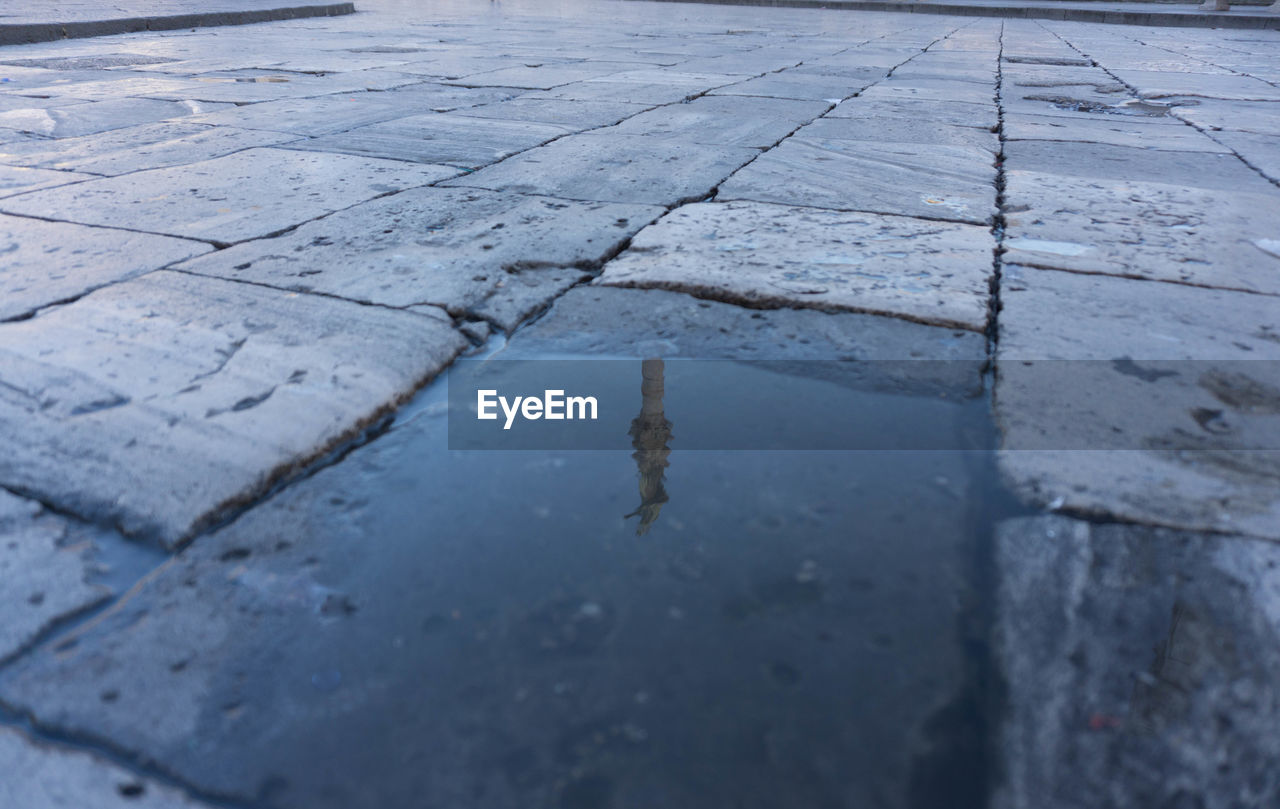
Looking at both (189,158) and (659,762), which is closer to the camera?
(659,762)

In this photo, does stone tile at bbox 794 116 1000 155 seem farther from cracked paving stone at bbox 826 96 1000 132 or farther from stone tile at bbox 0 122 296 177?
stone tile at bbox 0 122 296 177

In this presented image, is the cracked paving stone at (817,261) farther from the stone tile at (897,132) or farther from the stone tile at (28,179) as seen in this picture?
the stone tile at (28,179)

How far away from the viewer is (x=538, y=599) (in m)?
1.05

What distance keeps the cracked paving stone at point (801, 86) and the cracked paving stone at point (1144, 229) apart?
2035 mm

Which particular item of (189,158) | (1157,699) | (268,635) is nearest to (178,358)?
(268,635)

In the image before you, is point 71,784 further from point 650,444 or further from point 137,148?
point 137,148

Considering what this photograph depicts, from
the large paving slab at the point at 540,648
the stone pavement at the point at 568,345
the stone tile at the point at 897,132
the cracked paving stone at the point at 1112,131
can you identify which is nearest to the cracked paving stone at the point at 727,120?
the stone pavement at the point at 568,345

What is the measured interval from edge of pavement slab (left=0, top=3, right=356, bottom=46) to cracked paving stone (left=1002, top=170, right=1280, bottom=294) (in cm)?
856

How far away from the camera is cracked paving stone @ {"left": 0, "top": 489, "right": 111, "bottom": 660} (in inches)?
38.9

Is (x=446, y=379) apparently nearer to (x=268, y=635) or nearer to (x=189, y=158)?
(x=268, y=635)

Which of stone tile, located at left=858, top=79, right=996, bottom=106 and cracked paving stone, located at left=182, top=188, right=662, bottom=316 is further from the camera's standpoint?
stone tile, located at left=858, top=79, right=996, bottom=106

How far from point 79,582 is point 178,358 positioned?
0.65 meters

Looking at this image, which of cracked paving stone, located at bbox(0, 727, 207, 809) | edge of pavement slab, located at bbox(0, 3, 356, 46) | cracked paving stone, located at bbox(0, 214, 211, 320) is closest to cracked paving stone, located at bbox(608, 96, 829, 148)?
cracked paving stone, located at bbox(0, 214, 211, 320)

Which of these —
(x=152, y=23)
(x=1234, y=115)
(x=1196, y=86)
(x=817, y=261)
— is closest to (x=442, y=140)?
(x=817, y=261)
